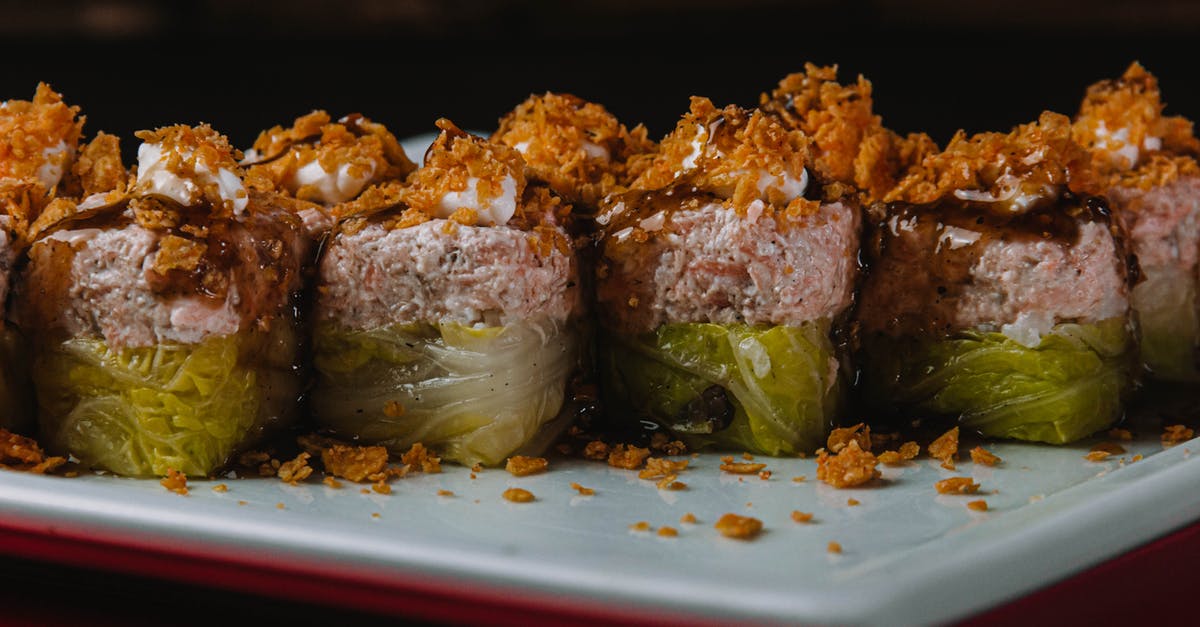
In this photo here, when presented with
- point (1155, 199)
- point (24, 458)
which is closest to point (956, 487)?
point (1155, 199)

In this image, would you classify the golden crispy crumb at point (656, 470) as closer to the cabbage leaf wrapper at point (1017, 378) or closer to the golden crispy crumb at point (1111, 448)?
the cabbage leaf wrapper at point (1017, 378)

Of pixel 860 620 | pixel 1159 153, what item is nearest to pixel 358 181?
pixel 860 620

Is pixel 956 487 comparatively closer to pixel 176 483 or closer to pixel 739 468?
pixel 739 468

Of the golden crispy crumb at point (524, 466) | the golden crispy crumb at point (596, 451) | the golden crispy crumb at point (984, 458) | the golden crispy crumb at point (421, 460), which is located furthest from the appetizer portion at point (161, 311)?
the golden crispy crumb at point (984, 458)

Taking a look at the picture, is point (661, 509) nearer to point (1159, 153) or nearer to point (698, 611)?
point (698, 611)

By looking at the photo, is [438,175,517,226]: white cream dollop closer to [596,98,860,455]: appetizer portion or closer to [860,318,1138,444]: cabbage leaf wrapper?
[596,98,860,455]: appetizer portion

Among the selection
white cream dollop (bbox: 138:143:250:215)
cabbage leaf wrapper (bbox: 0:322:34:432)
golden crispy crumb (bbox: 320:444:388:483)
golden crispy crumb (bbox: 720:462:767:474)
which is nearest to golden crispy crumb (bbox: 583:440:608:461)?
golden crispy crumb (bbox: 720:462:767:474)
